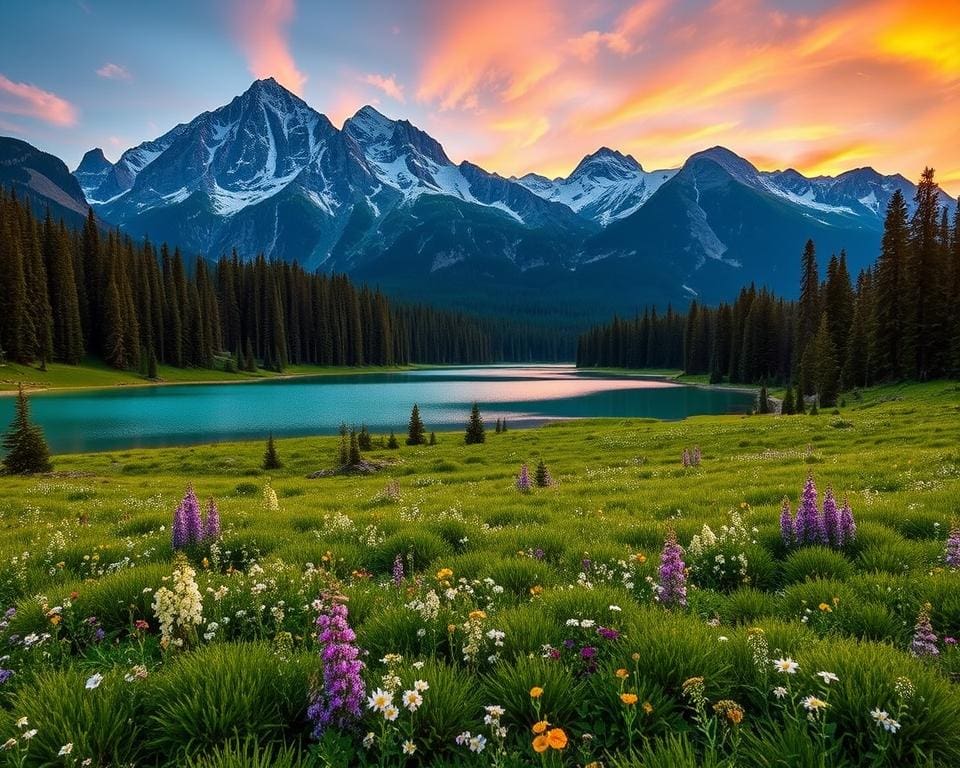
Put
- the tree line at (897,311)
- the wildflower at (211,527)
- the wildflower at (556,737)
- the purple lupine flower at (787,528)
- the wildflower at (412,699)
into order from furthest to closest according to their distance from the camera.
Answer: the tree line at (897,311)
the wildflower at (211,527)
the purple lupine flower at (787,528)
the wildflower at (412,699)
the wildflower at (556,737)

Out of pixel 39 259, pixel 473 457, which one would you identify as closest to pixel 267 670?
pixel 473 457

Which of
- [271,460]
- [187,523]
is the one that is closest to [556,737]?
[187,523]

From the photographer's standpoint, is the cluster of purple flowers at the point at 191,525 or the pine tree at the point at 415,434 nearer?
the cluster of purple flowers at the point at 191,525

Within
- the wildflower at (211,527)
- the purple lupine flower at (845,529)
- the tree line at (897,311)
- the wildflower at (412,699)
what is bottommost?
the wildflower at (211,527)

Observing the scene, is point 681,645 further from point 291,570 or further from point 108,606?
point 108,606

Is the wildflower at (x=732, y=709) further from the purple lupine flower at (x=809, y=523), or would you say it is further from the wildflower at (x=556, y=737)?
the purple lupine flower at (x=809, y=523)

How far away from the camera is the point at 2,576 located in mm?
8281

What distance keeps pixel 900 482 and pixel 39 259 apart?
146 meters

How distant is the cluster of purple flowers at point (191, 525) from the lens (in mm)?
9227

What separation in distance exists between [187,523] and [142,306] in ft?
496

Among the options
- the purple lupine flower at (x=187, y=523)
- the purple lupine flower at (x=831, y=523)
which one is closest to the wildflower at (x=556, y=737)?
the purple lupine flower at (x=831, y=523)

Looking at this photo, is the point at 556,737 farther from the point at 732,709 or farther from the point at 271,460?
the point at 271,460

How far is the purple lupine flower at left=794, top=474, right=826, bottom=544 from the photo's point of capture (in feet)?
27.2

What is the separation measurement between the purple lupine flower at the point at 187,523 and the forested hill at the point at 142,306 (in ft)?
405
